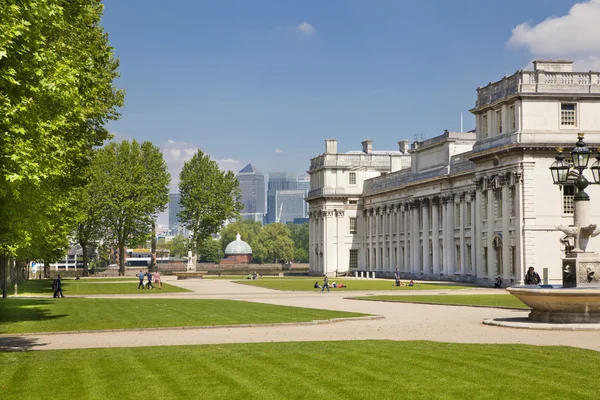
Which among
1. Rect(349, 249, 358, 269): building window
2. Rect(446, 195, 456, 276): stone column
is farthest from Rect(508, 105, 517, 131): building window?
Rect(349, 249, 358, 269): building window

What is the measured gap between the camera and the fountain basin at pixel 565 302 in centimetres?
2797

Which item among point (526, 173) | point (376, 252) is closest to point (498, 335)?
point (526, 173)

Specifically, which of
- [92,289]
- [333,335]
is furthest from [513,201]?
[333,335]

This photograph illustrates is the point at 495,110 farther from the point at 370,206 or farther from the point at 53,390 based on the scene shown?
the point at 53,390

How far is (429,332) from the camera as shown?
2855 centimetres

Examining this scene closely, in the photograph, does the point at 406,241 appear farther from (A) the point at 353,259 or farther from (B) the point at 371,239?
(A) the point at 353,259

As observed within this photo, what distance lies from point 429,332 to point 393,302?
21.0m

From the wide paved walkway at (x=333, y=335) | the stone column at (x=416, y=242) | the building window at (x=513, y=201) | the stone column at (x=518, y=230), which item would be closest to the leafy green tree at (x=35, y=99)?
the wide paved walkway at (x=333, y=335)

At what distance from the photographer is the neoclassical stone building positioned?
7225 centimetres

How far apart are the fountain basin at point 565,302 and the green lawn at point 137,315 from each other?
9.08 m

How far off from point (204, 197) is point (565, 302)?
4340 inches

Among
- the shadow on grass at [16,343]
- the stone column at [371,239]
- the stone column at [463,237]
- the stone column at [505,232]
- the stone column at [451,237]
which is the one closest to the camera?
the shadow on grass at [16,343]

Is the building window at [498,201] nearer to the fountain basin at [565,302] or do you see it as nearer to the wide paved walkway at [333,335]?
the wide paved walkway at [333,335]

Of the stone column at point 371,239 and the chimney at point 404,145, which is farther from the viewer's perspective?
the chimney at point 404,145
